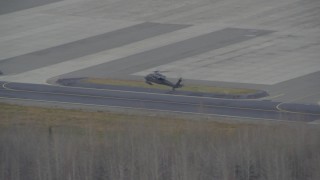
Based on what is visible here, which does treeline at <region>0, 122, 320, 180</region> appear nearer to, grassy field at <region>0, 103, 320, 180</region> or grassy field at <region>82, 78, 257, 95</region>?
grassy field at <region>0, 103, 320, 180</region>

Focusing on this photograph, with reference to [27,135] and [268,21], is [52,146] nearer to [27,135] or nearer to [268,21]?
[27,135]

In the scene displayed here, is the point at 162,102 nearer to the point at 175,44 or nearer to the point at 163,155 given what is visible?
the point at 175,44

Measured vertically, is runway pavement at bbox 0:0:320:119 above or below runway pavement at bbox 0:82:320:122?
above

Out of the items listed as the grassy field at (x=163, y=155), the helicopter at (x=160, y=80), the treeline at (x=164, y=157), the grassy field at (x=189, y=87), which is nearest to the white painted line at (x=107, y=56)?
the grassy field at (x=189, y=87)

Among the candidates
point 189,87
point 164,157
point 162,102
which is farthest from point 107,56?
point 164,157

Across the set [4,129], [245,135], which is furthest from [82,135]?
[245,135]

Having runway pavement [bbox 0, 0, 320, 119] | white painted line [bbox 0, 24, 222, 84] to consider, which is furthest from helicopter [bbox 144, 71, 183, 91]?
white painted line [bbox 0, 24, 222, 84]
